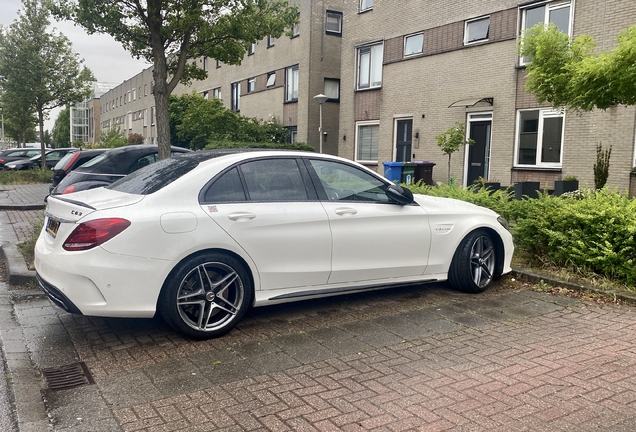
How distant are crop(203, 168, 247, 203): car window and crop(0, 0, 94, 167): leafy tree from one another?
2415 centimetres

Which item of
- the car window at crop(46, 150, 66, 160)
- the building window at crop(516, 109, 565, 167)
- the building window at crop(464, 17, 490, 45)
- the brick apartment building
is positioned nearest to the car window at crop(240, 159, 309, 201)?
the brick apartment building

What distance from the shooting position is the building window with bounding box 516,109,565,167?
601 inches

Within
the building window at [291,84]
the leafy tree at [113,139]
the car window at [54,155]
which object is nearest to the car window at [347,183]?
the building window at [291,84]

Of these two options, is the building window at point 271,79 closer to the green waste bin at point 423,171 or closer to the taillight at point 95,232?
the green waste bin at point 423,171

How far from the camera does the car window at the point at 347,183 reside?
17.6 ft

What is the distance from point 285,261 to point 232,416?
1782 millimetres

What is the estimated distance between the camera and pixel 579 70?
767cm

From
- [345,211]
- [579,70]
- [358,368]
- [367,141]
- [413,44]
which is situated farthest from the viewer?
[367,141]

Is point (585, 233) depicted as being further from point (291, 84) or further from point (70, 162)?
point (291, 84)

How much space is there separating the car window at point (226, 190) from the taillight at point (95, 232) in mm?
724

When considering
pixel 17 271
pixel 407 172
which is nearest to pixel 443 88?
pixel 407 172

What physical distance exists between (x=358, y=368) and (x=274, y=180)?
6.10 ft

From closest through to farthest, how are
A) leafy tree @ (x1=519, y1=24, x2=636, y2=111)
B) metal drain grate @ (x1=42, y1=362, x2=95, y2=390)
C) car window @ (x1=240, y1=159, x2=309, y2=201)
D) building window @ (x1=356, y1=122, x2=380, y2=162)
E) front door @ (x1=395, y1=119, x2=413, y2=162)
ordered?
metal drain grate @ (x1=42, y1=362, x2=95, y2=390) → car window @ (x1=240, y1=159, x2=309, y2=201) → leafy tree @ (x1=519, y1=24, x2=636, y2=111) → front door @ (x1=395, y1=119, x2=413, y2=162) → building window @ (x1=356, y1=122, x2=380, y2=162)

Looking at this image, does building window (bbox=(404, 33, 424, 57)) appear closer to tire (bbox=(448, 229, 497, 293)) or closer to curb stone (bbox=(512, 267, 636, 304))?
curb stone (bbox=(512, 267, 636, 304))
